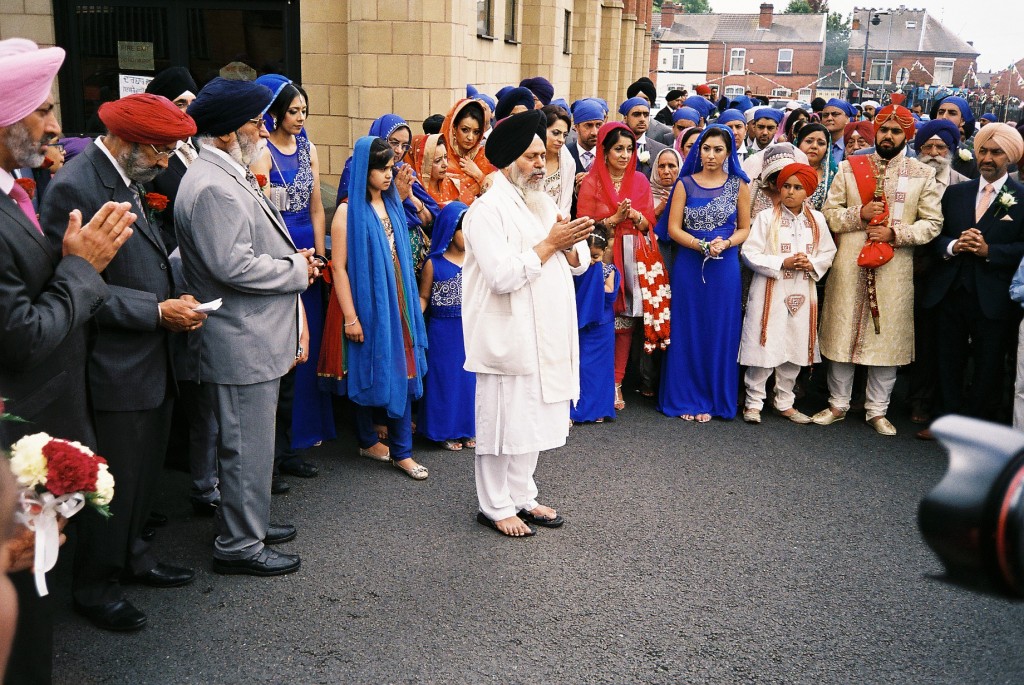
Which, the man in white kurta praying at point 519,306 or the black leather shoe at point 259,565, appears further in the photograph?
the man in white kurta praying at point 519,306

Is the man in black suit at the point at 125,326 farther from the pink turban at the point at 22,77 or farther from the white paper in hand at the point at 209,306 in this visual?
the pink turban at the point at 22,77

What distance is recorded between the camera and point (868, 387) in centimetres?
668

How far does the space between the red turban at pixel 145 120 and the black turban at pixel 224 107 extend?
25 centimetres

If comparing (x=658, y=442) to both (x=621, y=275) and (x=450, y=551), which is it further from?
(x=450, y=551)

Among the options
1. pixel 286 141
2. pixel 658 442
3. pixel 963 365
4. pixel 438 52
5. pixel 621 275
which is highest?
pixel 438 52

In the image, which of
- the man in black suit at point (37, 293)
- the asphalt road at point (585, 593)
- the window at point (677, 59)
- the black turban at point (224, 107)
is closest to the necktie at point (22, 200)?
the man in black suit at point (37, 293)

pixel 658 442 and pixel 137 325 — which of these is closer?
pixel 137 325

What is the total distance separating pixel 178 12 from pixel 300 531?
6309 millimetres

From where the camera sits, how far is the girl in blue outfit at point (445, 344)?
582 cm

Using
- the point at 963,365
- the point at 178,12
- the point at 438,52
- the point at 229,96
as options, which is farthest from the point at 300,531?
the point at 178,12

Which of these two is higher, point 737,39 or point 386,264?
point 737,39

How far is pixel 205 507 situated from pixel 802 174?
4.45 metres

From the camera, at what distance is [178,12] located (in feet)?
29.4

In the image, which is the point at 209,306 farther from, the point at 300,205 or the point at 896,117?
the point at 896,117
